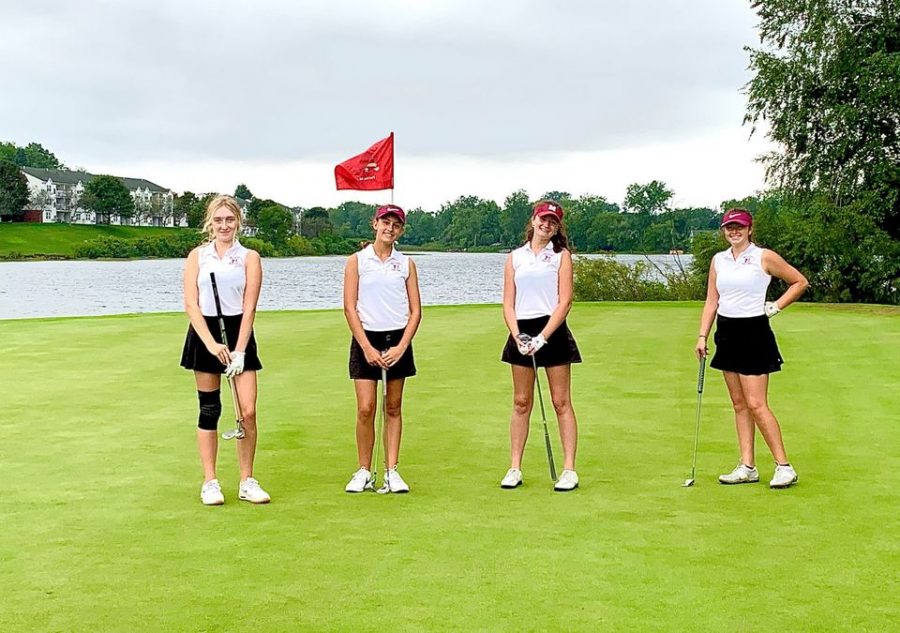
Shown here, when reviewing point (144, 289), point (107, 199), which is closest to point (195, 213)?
point (107, 199)

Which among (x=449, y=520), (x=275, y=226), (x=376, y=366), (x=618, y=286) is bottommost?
(x=618, y=286)

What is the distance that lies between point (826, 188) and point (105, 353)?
2393 centimetres

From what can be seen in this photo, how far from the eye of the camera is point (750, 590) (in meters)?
4.94

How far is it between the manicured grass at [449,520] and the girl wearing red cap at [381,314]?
589 millimetres

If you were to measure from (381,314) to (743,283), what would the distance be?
2244mm

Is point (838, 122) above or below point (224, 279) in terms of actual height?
above

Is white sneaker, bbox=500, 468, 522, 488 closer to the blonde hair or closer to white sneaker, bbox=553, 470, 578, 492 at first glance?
white sneaker, bbox=553, 470, 578, 492

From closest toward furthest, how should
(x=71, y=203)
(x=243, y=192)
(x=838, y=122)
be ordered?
(x=838, y=122)
(x=71, y=203)
(x=243, y=192)

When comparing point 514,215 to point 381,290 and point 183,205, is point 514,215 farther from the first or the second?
point 381,290

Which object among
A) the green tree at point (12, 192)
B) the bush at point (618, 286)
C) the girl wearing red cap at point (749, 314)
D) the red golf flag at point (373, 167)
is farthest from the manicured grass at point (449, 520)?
the green tree at point (12, 192)

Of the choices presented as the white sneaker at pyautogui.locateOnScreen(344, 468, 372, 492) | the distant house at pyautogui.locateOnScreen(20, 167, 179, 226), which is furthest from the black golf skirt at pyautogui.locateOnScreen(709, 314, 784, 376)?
the distant house at pyautogui.locateOnScreen(20, 167, 179, 226)

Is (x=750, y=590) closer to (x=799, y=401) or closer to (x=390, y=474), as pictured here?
(x=390, y=474)

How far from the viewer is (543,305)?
6.98m

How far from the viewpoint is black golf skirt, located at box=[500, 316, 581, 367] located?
697 cm
